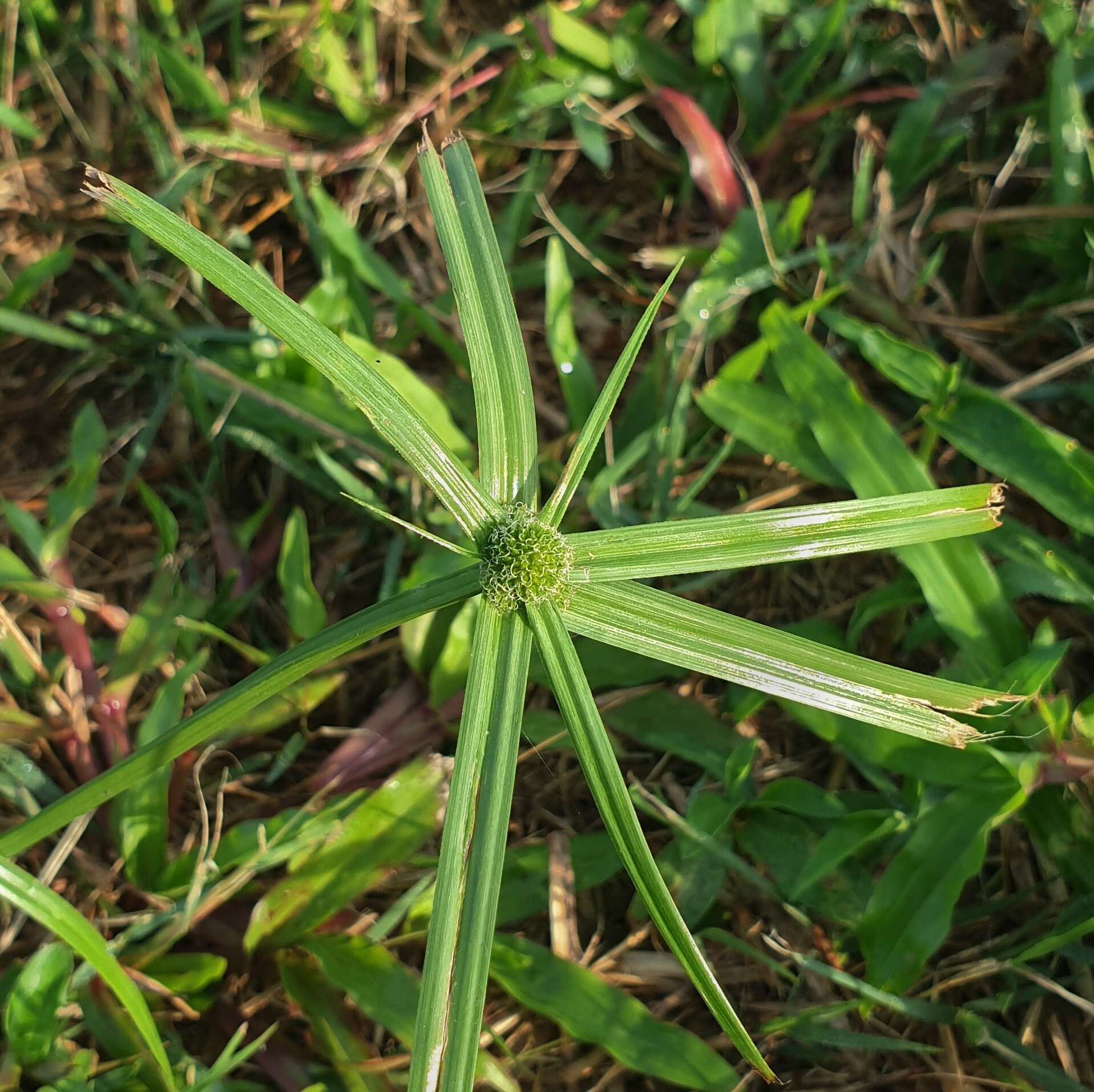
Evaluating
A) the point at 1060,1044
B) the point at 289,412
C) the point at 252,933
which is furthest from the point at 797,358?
the point at 252,933

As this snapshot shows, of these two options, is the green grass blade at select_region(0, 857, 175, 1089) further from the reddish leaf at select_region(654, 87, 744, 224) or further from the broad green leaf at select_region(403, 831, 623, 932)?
the reddish leaf at select_region(654, 87, 744, 224)

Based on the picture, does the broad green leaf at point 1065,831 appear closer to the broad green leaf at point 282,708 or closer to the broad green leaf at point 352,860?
the broad green leaf at point 352,860

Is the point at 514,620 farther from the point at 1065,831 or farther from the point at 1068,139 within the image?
the point at 1068,139

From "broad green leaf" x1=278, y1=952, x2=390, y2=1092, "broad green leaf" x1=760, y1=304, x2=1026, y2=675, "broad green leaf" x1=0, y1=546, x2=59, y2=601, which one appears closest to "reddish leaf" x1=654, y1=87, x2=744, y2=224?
"broad green leaf" x1=760, y1=304, x2=1026, y2=675

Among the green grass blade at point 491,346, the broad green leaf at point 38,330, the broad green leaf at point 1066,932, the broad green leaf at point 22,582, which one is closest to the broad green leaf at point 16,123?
the broad green leaf at point 38,330

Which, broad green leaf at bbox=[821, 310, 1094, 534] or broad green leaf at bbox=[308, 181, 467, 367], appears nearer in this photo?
broad green leaf at bbox=[821, 310, 1094, 534]

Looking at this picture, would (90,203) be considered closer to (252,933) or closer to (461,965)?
(252,933)
